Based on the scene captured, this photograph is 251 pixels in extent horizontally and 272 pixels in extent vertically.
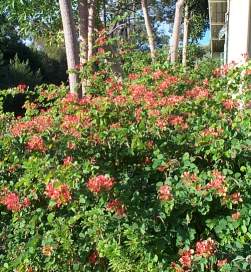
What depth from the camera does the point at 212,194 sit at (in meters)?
2.86

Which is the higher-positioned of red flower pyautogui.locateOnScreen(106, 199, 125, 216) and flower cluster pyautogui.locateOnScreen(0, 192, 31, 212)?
red flower pyautogui.locateOnScreen(106, 199, 125, 216)

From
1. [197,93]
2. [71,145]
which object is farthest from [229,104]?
[71,145]

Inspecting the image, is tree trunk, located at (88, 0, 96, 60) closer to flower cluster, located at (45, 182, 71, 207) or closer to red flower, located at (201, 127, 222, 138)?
red flower, located at (201, 127, 222, 138)

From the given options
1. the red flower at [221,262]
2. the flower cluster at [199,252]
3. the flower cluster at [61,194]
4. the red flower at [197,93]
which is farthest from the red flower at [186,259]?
the red flower at [197,93]

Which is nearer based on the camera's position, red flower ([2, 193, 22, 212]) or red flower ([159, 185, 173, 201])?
Answer: red flower ([159, 185, 173, 201])

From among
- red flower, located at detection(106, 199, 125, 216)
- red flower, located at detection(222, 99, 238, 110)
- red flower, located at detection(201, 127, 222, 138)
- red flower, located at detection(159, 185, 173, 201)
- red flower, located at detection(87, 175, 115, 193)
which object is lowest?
red flower, located at detection(106, 199, 125, 216)

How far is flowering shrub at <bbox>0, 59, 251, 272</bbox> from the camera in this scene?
2.88m

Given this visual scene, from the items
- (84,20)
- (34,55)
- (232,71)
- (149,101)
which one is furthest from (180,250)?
(34,55)

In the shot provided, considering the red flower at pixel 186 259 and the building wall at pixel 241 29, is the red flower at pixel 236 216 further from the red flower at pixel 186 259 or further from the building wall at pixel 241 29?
the building wall at pixel 241 29

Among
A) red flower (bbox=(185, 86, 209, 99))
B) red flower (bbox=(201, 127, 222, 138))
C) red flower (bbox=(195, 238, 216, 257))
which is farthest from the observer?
red flower (bbox=(185, 86, 209, 99))

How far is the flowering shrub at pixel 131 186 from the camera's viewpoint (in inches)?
113

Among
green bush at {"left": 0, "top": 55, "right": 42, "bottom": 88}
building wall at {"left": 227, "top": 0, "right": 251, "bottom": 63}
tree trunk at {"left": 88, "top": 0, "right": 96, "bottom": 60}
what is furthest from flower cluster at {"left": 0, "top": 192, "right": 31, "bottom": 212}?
green bush at {"left": 0, "top": 55, "right": 42, "bottom": 88}

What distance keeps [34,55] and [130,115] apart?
93.4 ft

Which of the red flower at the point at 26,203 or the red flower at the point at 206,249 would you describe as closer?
the red flower at the point at 206,249
